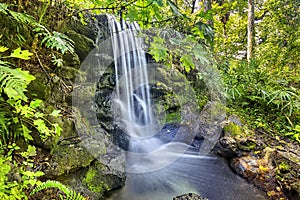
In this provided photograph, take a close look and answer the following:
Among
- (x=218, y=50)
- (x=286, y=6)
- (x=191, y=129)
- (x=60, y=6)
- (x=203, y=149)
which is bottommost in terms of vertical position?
(x=203, y=149)

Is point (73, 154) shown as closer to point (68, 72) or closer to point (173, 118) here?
point (68, 72)

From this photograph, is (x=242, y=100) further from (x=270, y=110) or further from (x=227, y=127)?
(x=227, y=127)

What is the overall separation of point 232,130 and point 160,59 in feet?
8.56

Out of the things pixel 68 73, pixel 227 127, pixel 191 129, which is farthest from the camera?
pixel 191 129

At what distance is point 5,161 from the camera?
141 cm

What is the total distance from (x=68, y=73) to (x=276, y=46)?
563 cm

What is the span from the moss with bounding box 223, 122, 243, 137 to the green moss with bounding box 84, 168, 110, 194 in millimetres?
2699

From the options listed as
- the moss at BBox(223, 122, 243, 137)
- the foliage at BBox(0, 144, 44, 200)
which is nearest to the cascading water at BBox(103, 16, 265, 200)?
the moss at BBox(223, 122, 243, 137)

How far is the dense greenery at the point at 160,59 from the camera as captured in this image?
1348 millimetres

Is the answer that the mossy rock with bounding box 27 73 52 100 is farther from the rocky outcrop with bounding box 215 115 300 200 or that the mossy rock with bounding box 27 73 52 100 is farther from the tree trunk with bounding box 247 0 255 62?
the tree trunk with bounding box 247 0 255 62

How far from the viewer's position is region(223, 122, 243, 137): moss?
12.8 ft

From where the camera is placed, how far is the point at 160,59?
2188 mm

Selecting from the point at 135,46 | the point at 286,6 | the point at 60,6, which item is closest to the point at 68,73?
the point at 60,6

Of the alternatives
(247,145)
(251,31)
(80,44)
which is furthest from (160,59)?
(251,31)
